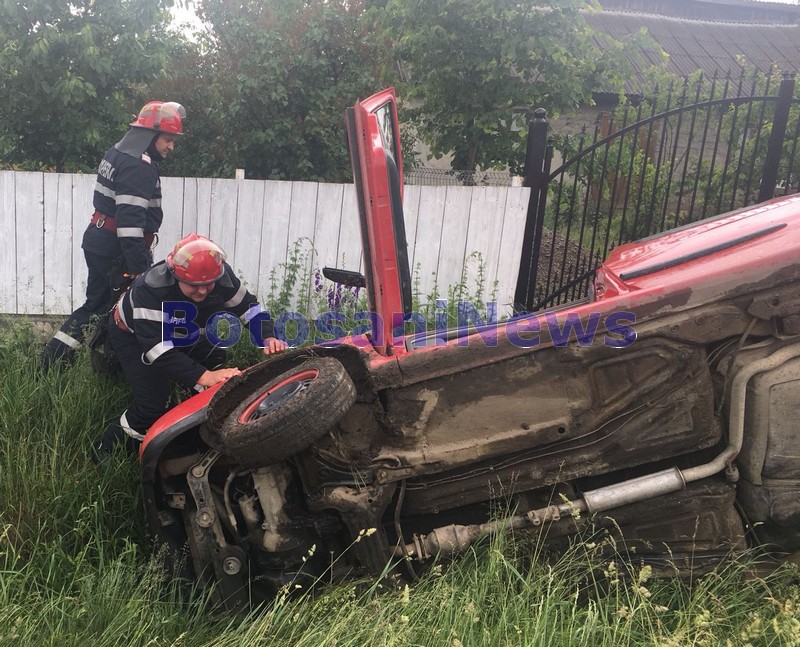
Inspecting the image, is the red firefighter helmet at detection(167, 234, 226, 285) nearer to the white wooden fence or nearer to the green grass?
the green grass

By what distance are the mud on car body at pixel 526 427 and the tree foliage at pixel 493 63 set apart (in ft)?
12.4

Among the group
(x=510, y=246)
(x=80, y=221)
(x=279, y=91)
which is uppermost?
(x=279, y=91)

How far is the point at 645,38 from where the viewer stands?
5977 mm

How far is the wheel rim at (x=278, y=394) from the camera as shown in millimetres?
Answer: 2338

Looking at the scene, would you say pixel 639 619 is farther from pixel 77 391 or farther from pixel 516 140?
pixel 516 140

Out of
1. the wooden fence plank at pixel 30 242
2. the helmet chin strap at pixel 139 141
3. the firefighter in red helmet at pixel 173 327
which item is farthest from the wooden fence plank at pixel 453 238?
the wooden fence plank at pixel 30 242

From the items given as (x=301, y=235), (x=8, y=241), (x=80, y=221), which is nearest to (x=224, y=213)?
(x=301, y=235)

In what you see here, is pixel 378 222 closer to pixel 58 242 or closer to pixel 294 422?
pixel 294 422

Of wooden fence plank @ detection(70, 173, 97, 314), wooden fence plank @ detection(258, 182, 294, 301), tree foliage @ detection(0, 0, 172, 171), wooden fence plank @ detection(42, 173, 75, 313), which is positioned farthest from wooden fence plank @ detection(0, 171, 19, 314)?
wooden fence plank @ detection(258, 182, 294, 301)

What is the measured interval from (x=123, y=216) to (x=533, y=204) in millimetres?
3170

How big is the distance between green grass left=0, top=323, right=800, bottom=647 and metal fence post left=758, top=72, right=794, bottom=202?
342cm

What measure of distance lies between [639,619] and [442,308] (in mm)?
3098

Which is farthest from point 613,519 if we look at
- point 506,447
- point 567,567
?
point 506,447

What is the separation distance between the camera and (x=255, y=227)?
205 inches
